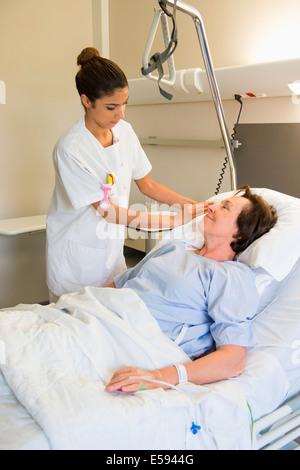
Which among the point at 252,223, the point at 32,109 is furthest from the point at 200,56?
the point at 252,223

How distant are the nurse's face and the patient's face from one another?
585mm

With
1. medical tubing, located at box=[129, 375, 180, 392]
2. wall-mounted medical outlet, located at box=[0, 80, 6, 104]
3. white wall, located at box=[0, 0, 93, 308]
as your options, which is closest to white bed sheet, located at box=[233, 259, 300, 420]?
medical tubing, located at box=[129, 375, 180, 392]

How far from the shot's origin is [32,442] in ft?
2.97

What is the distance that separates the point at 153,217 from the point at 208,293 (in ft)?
1.53

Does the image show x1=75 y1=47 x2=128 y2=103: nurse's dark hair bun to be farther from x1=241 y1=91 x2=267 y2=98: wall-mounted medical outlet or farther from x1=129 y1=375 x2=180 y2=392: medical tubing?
x1=129 y1=375 x2=180 y2=392: medical tubing

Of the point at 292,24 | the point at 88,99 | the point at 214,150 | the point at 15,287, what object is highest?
the point at 292,24

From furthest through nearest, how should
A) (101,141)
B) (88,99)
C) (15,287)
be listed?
(15,287)
(101,141)
(88,99)

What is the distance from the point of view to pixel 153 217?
1.74 metres

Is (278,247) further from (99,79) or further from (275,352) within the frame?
(99,79)

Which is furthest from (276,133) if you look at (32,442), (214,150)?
(32,442)

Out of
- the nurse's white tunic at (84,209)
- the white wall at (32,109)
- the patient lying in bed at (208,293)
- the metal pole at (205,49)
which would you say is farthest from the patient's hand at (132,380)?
the white wall at (32,109)

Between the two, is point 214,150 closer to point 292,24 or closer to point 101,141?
point 292,24

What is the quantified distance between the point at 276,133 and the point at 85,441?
204 cm

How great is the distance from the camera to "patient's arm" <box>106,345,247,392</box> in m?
1.11
